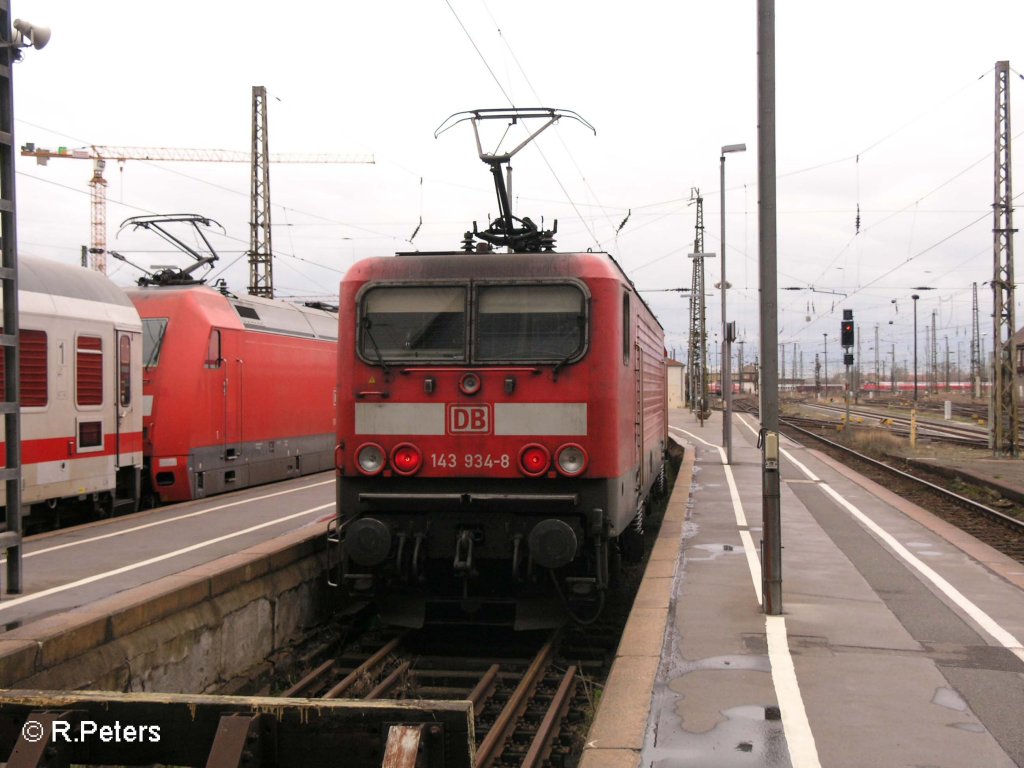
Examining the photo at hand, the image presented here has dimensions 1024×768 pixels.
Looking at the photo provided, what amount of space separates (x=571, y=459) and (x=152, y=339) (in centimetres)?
832

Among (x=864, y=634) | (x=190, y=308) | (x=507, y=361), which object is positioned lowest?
(x=864, y=634)

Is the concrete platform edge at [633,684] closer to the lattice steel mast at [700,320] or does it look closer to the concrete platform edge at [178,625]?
the concrete platform edge at [178,625]

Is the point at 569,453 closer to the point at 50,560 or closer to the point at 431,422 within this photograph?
the point at 431,422

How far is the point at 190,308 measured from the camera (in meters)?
13.8

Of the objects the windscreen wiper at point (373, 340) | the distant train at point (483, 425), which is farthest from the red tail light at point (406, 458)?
the windscreen wiper at point (373, 340)

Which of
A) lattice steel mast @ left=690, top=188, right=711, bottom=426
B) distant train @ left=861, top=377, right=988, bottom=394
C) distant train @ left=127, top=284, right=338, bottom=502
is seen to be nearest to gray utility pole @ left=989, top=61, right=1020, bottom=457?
lattice steel mast @ left=690, top=188, right=711, bottom=426

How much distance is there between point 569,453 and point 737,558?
3.49 metres

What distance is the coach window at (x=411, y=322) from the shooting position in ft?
25.7

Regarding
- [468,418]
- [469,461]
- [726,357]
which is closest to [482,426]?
[468,418]

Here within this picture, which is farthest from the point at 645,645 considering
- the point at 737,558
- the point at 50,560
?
the point at 50,560

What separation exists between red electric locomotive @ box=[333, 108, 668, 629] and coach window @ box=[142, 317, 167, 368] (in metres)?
6.63

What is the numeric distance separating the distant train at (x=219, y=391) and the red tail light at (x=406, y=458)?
687 cm

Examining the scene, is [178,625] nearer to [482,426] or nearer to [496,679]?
[496,679]

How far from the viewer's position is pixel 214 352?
14.1 metres
